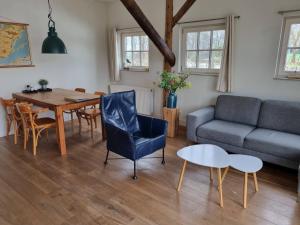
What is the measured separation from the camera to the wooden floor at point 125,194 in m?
1.98

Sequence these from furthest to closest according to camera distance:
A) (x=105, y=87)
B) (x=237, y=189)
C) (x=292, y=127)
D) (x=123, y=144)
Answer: (x=105, y=87) → (x=292, y=127) → (x=123, y=144) → (x=237, y=189)

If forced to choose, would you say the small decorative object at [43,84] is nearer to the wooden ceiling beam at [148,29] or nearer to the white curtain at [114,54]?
the white curtain at [114,54]

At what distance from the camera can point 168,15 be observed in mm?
3957

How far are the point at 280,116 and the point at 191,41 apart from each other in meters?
2.04

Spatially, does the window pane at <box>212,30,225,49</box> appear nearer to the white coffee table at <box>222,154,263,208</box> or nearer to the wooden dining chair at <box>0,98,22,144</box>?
the white coffee table at <box>222,154,263,208</box>

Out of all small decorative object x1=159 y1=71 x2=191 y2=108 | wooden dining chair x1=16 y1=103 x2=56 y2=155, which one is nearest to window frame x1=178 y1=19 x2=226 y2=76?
small decorative object x1=159 y1=71 x2=191 y2=108

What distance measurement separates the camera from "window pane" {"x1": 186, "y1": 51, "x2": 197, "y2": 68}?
414 cm

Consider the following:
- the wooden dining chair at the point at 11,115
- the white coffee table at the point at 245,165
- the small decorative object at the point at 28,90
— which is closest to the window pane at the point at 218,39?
the white coffee table at the point at 245,165

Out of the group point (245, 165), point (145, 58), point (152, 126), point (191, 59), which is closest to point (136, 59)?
point (145, 58)

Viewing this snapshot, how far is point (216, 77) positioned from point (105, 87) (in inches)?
113

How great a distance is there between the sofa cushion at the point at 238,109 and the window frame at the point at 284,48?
1.66ft

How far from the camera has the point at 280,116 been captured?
9.95 ft

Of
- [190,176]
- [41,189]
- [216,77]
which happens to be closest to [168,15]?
[216,77]

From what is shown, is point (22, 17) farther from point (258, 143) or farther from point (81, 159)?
point (258, 143)
